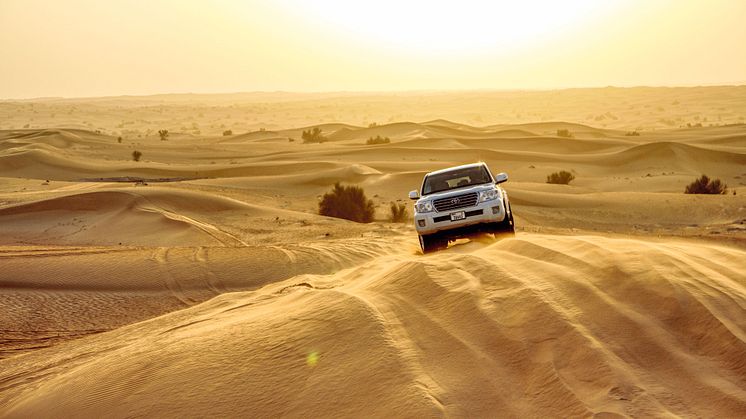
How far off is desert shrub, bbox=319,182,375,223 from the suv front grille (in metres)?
9.00

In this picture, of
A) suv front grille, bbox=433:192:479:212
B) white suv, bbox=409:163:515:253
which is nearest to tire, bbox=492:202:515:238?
white suv, bbox=409:163:515:253

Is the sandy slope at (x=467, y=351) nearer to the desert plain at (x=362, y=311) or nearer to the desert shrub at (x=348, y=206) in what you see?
the desert plain at (x=362, y=311)

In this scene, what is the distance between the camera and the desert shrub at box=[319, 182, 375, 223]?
2028cm

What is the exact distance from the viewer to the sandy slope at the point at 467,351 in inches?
Answer: 184

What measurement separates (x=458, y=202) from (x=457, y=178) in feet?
4.11

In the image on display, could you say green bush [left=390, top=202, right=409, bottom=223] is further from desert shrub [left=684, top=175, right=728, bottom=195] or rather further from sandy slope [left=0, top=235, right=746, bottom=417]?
sandy slope [left=0, top=235, right=746, bottom=417]

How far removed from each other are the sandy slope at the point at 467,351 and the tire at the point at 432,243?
12.0 ft

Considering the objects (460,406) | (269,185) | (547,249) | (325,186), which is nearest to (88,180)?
(269,185)

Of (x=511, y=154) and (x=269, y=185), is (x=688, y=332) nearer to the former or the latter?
(x=269, y=185)

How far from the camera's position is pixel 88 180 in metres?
31.0

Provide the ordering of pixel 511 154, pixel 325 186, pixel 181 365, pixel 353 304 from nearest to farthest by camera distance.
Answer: pixel 181 365 → pixel 353 304 → pixel 325 186 → pixel 511 154

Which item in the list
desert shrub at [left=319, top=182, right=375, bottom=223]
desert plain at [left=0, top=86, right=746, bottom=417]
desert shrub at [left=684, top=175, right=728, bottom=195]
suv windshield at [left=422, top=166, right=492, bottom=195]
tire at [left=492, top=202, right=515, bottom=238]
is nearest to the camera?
desert plain at [left=0, top=86, right=746, bottom=417]

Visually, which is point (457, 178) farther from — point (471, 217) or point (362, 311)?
point (362, 311)

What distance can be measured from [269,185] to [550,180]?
1152 cm
